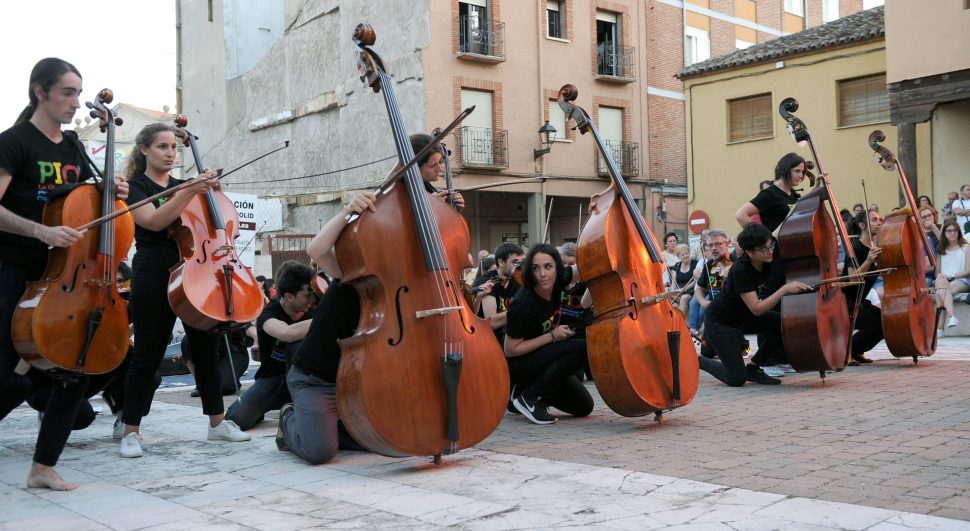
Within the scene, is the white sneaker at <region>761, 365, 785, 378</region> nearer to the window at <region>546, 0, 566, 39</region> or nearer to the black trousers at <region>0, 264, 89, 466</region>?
the black trousers at <region>0, 264, 89, 466</region>

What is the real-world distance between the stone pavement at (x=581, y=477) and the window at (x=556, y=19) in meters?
20.7

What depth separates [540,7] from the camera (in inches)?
990

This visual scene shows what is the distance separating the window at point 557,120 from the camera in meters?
25.5

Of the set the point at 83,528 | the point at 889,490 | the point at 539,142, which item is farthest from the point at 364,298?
the point at 539,142

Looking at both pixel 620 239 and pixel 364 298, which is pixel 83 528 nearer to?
pixel 364 298

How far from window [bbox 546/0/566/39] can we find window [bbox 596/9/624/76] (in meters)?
1.34

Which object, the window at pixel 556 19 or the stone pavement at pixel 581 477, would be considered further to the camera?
the window at pixel 556 19

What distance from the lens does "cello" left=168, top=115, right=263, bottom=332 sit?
5.29 metres

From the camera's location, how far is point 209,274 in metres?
5.48

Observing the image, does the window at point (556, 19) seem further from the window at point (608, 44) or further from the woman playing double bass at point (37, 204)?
the woman playing double bass at point (37, 204)

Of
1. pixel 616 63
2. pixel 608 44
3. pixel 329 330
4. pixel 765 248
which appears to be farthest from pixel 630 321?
pixel 608 44

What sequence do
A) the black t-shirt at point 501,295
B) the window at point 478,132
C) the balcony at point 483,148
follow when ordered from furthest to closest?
the window at point 478,132 → the balcony at point 483,148 → the black t-shirt at point 501,295

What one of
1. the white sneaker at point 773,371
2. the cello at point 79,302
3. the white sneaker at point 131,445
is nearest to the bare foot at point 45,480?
the cello at point 79,302

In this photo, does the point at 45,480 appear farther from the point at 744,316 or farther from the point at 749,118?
the point at 749,118
